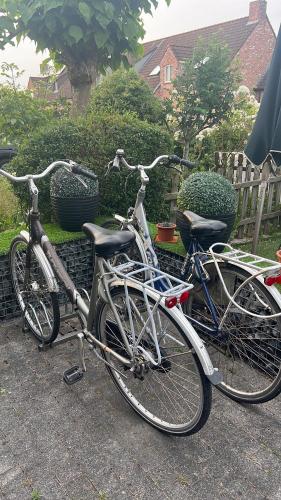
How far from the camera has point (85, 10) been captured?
3.56 metres

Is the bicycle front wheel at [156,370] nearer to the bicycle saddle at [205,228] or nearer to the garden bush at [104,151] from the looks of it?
the bicycle saddle at [205,228]

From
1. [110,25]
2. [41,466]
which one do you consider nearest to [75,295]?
[41,466]

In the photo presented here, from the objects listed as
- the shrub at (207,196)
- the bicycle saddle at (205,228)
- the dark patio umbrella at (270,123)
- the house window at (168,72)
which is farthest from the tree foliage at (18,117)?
the house window at (168,72)

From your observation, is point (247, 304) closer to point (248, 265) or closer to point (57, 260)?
point (248, 265)

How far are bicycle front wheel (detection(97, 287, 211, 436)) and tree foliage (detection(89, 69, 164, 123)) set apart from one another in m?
4.43

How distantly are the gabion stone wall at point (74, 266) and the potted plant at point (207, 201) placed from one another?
282mm

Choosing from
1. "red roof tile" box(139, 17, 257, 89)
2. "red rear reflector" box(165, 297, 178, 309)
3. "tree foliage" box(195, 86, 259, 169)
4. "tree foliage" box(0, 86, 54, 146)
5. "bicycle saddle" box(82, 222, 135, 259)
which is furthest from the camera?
"red roof tile" box(139, 17, 257, 89)

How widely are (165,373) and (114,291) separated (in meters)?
0.57

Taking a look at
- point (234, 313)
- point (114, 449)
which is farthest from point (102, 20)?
point (114, 449)

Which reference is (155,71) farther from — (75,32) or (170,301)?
(170,301)

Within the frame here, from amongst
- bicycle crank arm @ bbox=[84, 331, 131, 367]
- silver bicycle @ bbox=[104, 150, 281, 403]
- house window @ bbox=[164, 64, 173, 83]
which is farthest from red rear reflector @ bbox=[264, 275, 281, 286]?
house window @ bbox=[164, 64, 173, 83]

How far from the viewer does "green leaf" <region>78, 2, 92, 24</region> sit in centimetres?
353

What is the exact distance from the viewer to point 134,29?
4.14 m

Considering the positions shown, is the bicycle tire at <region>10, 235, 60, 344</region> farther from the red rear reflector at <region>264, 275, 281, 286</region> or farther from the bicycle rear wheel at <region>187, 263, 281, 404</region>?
the red rear reflector at <region>264, 275, 281, 286</region>
